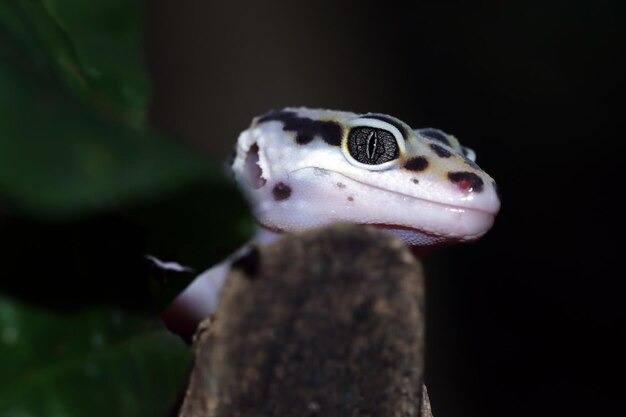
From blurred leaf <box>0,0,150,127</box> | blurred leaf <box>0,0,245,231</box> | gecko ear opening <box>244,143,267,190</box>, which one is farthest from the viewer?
gecko ear opening <box>244,143,267,190</box>

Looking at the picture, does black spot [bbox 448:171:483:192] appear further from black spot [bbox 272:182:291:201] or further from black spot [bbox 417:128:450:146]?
black spot [bbox 272:182:291:201]

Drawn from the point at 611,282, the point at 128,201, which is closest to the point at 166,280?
the point at 128,201

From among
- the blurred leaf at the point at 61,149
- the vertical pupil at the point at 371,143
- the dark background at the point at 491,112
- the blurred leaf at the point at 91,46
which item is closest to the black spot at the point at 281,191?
the vertical pupil at the point at 371,143

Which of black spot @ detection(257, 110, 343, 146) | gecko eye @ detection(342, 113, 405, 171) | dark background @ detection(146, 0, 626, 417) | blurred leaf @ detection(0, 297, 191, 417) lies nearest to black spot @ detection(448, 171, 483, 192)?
gecko eye @ detection(342, 113, 405, 171)

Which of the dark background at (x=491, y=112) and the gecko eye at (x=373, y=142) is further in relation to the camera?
the dark background at (x=491, y=112)

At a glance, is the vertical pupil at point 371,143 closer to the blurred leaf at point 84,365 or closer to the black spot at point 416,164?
the black spot at point 416,164

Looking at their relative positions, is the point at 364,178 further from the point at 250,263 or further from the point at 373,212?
the point at 250,263
